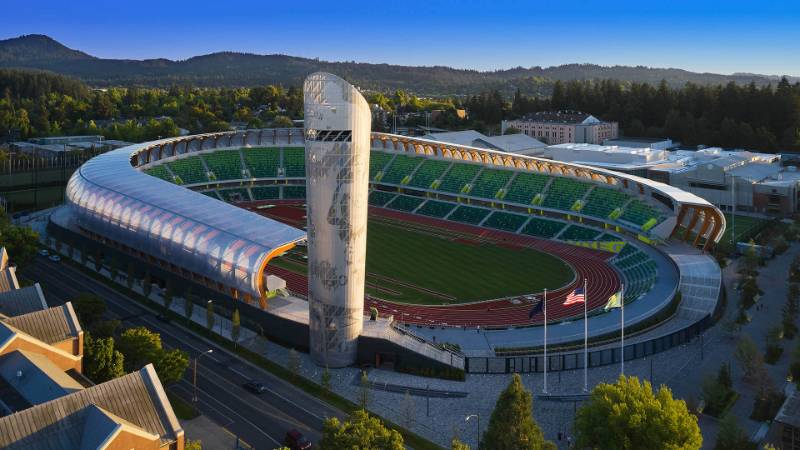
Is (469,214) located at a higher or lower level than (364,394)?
higher

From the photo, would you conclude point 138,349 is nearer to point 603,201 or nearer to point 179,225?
point 179,225

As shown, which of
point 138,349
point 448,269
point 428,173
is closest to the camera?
point 138,349

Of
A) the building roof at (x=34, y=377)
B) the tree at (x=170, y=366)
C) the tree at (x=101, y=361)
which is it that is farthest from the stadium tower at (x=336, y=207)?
the building roof at (x=34, y=377)

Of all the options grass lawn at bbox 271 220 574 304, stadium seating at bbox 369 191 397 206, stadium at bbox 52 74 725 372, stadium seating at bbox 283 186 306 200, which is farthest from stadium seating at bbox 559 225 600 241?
stadium seating at bbox 283 186 306 200

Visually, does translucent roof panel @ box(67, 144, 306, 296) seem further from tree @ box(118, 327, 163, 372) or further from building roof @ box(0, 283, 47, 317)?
building roof @ box(0, 283, 47, 317)

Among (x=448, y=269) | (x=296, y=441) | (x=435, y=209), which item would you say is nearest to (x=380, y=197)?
(x=435, y=209)

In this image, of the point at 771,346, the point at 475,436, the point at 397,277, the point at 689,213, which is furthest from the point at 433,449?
the point at 689,213

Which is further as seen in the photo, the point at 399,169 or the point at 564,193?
the point at 399,169

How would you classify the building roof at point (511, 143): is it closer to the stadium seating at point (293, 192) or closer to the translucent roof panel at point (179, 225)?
the stadium seating at point (293, 192)
